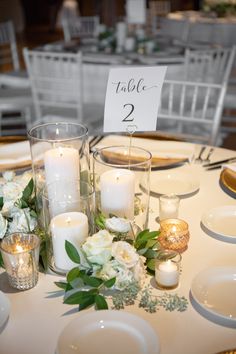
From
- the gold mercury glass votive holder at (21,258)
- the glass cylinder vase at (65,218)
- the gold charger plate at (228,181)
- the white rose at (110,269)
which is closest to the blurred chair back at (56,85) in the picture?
the gold charger plate at (228,181)

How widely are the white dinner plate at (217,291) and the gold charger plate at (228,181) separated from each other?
415mm

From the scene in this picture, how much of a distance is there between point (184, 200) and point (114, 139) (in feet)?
1.72

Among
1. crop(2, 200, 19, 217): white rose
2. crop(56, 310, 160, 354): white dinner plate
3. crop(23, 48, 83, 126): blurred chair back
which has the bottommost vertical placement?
crop(23, 48, 83, 126): blurred chair back

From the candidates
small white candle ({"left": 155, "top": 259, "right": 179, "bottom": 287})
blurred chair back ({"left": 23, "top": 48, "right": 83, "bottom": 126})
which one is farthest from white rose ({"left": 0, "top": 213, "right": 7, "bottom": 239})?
blurred chair back ({"left": 23, "top": 48, "right": 83, "bottom": 126})

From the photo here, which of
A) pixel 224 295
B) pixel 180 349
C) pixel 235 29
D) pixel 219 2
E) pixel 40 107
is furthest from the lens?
pixel 219 2

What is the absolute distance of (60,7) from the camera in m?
10.6

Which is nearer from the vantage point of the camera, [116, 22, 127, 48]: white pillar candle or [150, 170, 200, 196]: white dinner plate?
[150, 170, 200, 196]: white dinner plate

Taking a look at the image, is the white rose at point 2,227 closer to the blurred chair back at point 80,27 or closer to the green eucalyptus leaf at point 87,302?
the green eucalyptus leaf at point 87,302

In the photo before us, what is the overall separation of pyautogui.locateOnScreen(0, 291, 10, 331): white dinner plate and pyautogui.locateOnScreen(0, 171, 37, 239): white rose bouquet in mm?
150

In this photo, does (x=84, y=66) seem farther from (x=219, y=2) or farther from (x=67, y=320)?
(x=219, y=2)

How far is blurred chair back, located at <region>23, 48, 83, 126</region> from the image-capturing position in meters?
2.89

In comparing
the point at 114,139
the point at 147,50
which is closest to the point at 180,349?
the point at 114,139

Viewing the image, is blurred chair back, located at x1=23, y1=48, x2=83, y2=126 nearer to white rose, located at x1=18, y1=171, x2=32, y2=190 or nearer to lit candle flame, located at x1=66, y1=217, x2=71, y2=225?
white rose, located at x1=18, y1=171, x2=32, y2=190

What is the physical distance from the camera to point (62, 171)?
104 centimetres
